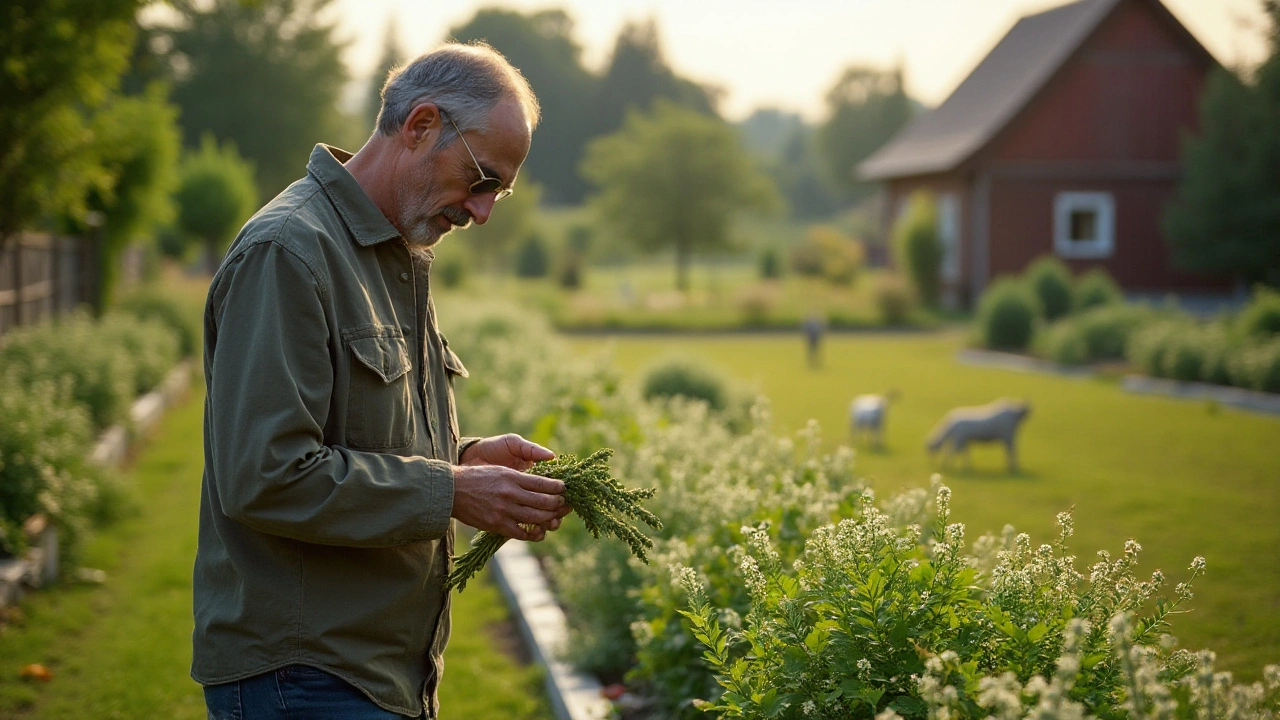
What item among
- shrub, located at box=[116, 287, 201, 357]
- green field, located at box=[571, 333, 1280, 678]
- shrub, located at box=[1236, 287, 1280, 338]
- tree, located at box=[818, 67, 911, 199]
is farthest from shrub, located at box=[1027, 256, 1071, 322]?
tree, located at box=[818, 67, 911, 199]

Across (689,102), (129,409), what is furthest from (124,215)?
(689,102)

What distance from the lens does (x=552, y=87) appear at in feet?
306

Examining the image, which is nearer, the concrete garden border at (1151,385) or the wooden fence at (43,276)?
the wooden fence at (43,276)

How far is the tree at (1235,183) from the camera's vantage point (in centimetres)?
2514

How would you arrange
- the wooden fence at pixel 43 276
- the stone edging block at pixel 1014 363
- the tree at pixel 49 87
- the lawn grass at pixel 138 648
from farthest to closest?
the stone edging block at pixel 1014 363, the wooden fence at pixel 43 276, the tree at pixel 49 87, the lawn grass at pixel 138 648

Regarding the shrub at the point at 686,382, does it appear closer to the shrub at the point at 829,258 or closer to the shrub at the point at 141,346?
the shrub at the point at 141,346

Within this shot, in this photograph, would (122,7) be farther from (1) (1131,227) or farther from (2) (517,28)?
(2) (517,28)

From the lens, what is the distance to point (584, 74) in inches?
3782

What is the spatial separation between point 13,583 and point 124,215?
11546mm

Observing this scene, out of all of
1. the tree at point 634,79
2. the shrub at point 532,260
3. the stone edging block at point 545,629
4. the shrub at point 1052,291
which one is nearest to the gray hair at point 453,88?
the stone edging block at point 545,629

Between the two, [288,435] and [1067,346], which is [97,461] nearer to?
[288,435]

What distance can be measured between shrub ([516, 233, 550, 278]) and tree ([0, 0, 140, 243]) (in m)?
37.2

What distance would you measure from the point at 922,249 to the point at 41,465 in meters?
26.4

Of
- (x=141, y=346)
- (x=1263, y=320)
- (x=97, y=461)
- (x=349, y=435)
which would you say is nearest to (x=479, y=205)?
(x=349, y=435)
